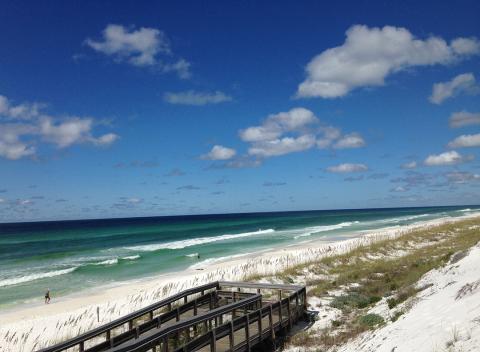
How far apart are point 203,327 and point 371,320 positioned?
17.9 ft

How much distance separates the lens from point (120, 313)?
60.0ft

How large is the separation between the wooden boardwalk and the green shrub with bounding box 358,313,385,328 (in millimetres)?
2410

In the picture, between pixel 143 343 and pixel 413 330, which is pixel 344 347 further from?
pixel 143 343

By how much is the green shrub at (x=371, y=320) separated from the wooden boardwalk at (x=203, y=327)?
2410 mm

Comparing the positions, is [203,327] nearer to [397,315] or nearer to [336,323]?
[336,323]

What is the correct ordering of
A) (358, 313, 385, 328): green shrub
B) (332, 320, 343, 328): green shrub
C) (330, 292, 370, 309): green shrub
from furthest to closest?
(330, 292, 370, 309): green shrub
(332, 320, 343, 328): green shrub
(358, 313, 385, 328): green shrub

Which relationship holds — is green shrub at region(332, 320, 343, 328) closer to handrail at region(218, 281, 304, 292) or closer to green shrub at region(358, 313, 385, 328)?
green shrub at region(358, 313, 385, 328)

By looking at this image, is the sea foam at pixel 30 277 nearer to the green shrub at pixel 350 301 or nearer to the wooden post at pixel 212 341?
the green shrub at pixel 350 301

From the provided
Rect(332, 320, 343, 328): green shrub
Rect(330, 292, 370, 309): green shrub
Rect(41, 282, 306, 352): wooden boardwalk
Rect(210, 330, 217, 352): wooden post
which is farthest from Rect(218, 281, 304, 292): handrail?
Rect(210, 330, 217, 352): wooden post

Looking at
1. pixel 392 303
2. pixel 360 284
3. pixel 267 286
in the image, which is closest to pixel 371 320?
pixel 392 303

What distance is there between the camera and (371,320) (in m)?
13.0

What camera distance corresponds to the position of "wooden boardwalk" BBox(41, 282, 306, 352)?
9609 millimetres

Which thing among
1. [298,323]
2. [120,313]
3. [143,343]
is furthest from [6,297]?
[143,343]

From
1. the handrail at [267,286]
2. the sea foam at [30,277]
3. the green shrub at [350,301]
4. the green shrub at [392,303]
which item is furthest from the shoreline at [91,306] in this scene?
the green shrub at [392,303]
